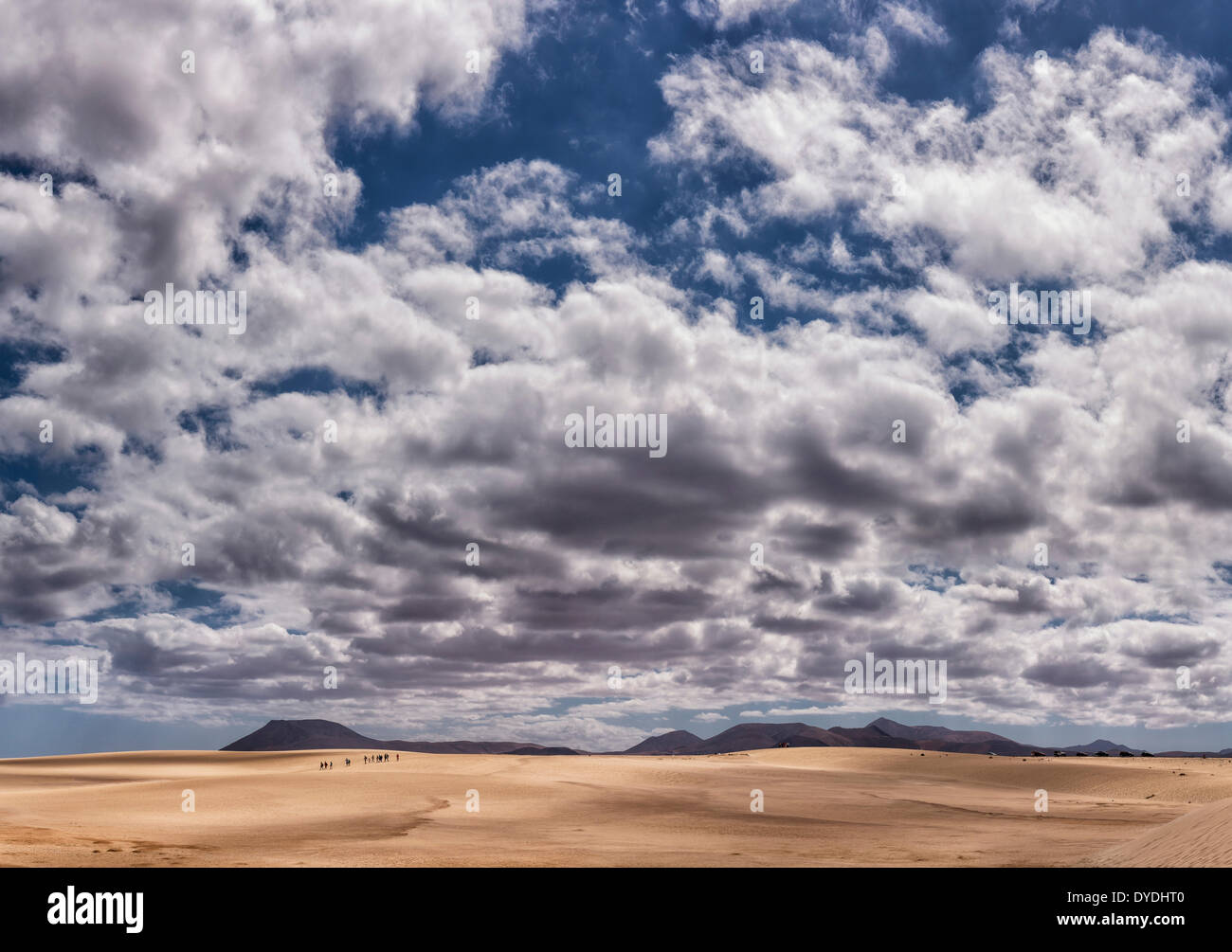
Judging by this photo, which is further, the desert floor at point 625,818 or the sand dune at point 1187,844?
the desert floor at point 625,818

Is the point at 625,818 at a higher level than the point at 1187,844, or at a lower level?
lower

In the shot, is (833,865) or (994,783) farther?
(994,783)

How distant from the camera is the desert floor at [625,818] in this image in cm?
2341

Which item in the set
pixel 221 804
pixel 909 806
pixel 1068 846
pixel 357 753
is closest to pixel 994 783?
pixel 909 806

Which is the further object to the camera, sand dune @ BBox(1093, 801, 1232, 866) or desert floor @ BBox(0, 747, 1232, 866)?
desert floor @ BBox(0, 747, 1232, 866)

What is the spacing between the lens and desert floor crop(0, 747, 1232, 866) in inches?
922

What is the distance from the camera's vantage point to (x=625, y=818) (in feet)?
118

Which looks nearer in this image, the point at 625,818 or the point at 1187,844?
the point at 1187,844

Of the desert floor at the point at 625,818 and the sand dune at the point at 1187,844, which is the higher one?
the sand dune at the point at 1187,844

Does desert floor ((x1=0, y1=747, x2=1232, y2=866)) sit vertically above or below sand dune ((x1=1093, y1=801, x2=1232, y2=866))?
below
